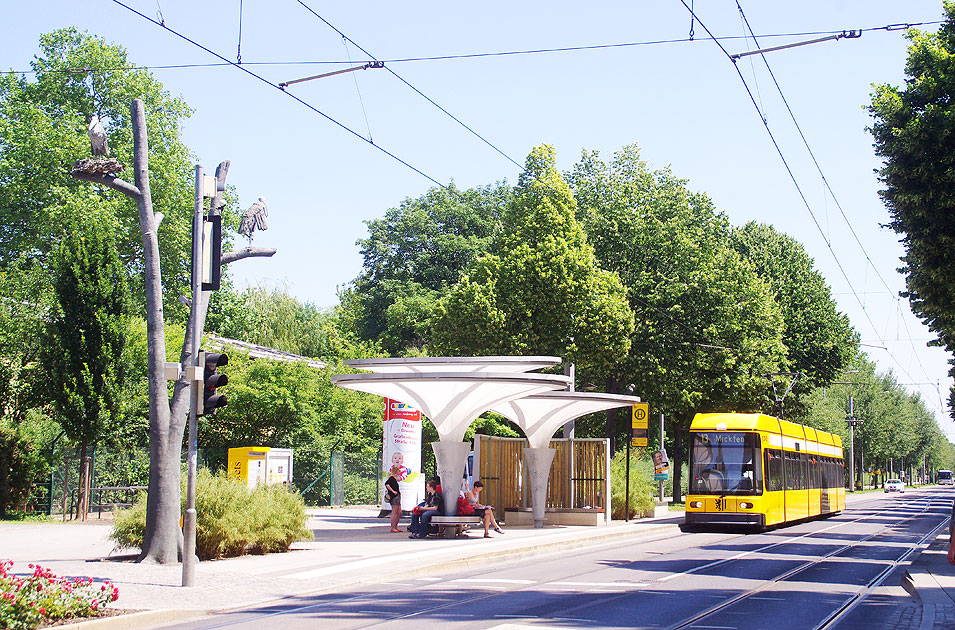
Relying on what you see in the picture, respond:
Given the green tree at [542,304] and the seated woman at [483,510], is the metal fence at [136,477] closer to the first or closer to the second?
the green tree at [542,304]

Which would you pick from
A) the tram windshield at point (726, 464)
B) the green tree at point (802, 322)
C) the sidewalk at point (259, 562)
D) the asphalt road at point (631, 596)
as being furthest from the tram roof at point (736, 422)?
the green tree at point (802, 322)

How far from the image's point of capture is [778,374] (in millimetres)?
45656

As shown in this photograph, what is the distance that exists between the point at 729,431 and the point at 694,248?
15589 millimetres

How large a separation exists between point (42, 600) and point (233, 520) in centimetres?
731

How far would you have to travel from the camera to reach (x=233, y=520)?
57.0 feet

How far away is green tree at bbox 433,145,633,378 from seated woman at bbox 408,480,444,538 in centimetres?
1271

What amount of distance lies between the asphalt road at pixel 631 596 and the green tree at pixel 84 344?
15394 millimetres

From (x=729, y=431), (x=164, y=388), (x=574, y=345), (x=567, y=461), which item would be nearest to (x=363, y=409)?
(x=574, y=345)

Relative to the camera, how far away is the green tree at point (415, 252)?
6290 cm

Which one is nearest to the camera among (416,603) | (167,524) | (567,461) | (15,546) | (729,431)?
(416,603)

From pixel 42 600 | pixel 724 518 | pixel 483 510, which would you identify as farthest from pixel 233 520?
pixel 724 518

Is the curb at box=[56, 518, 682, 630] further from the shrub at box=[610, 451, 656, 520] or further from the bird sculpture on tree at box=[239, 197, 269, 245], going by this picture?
the bird sculpture on tree at box=[239, 197, 269, 245]

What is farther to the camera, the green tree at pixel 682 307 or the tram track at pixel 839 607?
the green tree at pixel 682 307

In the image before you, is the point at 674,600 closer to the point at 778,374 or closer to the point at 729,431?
the point at 729,431
